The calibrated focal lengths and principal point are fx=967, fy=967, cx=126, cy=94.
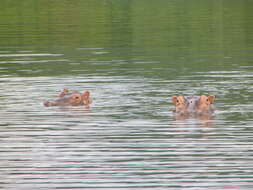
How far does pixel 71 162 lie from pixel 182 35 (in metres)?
30.1

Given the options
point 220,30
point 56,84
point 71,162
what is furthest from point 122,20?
point 71,162

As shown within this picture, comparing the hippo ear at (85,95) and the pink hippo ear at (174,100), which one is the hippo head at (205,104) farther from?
the hippo ear at (85,95)

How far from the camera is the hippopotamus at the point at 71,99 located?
2520 cm

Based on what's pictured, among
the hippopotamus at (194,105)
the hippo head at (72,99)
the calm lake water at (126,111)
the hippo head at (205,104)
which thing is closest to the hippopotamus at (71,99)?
the hippo head at (72,99)

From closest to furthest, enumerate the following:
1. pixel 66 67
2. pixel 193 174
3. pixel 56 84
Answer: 1. pixel 193 174
2. pixel 56 84
3. pixel 66 67

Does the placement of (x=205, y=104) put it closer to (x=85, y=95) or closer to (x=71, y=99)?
(x=85, y=95)

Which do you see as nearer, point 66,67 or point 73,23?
point 66,67

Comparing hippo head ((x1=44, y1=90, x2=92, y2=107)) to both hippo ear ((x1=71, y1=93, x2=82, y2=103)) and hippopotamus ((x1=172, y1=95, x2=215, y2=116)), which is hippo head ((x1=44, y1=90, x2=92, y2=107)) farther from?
hippopotamus ((x1=172, y1=95, x2=215, y2=116))

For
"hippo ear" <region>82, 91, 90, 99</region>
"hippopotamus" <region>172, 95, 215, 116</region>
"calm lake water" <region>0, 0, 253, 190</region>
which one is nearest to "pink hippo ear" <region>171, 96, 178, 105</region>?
"hippopotamus" <region>172, 95, 215, 116</region>

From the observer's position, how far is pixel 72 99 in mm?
25516

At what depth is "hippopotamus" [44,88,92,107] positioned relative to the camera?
992 inches

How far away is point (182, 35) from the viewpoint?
47844mm

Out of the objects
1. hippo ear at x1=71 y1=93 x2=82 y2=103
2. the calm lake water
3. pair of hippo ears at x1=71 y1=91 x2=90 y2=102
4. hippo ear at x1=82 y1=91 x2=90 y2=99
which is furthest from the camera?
hippo ear at x1=71 y1=93 x2=82 y2=103

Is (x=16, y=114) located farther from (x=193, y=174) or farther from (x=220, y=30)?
(x=220, y=30)
